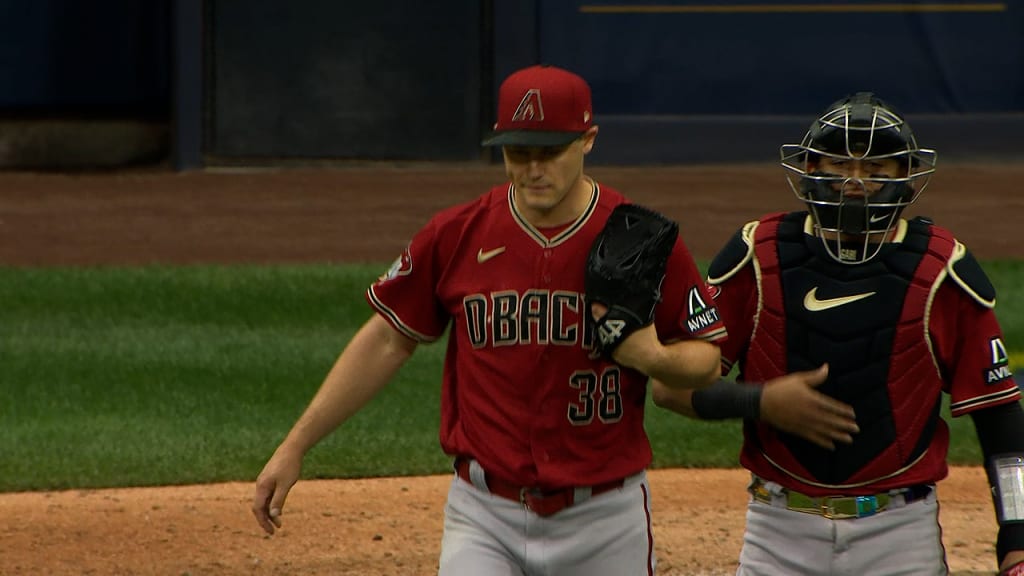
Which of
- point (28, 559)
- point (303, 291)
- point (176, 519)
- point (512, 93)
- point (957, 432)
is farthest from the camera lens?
point (303, 291)

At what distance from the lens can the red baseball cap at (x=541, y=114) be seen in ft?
12.3

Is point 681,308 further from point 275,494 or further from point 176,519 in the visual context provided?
point 176,519

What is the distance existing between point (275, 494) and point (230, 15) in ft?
46.4

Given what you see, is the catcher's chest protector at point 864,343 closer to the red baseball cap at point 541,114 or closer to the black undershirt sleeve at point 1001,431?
the black undershirt sleeve at point 1001,431

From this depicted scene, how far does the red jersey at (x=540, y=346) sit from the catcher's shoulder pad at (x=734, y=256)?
6.8 inches

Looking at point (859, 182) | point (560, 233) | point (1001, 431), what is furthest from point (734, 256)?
point (1001, 431)

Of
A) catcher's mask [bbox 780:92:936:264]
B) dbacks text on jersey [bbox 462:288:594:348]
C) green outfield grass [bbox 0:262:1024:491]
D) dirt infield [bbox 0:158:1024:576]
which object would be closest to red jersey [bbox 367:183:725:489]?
dbacks text on jersey [bbox 462:288:594:348]

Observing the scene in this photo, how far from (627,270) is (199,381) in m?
6.30

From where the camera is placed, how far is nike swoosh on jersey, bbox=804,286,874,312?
3943mm

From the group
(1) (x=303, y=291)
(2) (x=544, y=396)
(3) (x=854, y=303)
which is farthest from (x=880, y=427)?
(1) (x=303, y=291)

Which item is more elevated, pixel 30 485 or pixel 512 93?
pixel 512 93

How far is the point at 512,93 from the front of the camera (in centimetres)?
382

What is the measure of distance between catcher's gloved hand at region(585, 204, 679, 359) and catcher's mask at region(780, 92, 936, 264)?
1.42 feet

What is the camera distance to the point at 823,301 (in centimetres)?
396
